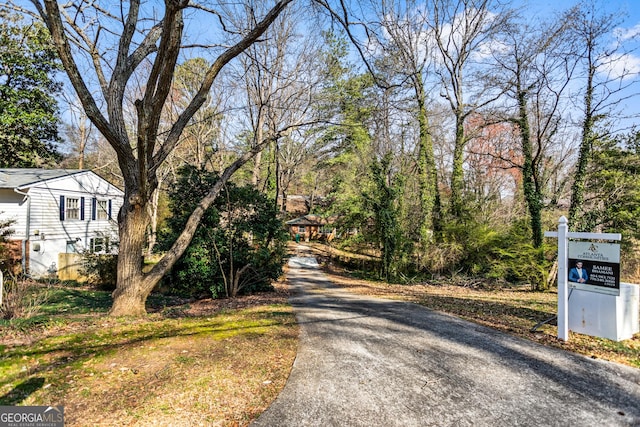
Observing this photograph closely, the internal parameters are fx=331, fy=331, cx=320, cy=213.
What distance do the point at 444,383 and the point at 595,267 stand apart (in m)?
3.33

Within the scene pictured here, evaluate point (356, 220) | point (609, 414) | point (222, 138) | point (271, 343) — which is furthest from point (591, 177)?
point (222, 138)

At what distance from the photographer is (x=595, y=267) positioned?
4988mm

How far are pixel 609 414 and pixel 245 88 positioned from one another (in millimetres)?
15765

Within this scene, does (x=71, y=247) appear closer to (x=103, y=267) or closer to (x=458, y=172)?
(x=103, y=267)

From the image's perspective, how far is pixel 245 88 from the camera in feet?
50.5

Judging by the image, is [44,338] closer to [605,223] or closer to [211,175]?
[211,175]

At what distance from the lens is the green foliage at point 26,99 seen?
16266mm

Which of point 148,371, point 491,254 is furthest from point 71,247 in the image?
point 491,254

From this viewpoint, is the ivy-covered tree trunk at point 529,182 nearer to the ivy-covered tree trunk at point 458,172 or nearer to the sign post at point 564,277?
the ivy-covered tree trunk at point 458,172

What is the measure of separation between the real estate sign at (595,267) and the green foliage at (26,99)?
70.0 feet

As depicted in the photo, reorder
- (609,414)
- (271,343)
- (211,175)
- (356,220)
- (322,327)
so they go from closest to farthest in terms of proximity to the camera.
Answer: (609,414) < (271,343) < (322,327) < (211,175) < (356,220)

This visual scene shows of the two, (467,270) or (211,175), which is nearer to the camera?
(211,175)

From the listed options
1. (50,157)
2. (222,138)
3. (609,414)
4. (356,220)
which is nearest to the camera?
(609,414)

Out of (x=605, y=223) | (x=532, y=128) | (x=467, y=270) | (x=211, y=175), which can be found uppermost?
(x=532, y=128)
